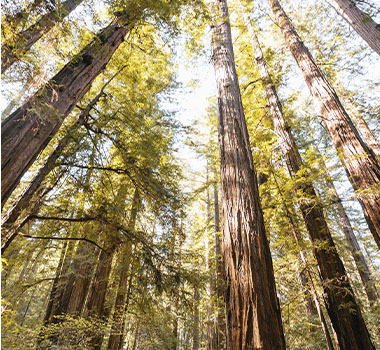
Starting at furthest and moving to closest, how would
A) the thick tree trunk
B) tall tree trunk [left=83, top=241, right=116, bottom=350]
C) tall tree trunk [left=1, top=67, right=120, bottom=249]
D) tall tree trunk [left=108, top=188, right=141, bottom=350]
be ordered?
tall tree trunk [left=83, top=241, right=116, bottom=350], tall tree trunk [left=108, top=188, right=141, bottom=350], tall tree trunk [left=1, top=67, right=120, bottom=249], the thick tree trunk

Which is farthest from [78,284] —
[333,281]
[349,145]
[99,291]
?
[349,145]

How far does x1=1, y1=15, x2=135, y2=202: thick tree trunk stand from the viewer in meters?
2.42

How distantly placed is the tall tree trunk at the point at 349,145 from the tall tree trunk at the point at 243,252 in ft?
7.68

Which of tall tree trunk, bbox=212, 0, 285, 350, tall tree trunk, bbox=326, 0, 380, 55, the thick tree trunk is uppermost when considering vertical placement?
tall tree trunk, bbox=326, 0, 380, 55

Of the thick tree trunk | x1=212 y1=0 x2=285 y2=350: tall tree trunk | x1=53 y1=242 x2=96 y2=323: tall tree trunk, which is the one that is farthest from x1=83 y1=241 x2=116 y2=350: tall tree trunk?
x1=212 y1=0 x2=285 y2=350: tall tree trunk

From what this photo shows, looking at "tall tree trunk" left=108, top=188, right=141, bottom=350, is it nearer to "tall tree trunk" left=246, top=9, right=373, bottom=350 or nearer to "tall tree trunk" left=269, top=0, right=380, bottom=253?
"tall tree trunk" left=246, top=9, right=373, bottom=350

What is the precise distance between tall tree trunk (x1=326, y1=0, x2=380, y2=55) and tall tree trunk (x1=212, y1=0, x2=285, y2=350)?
199 inches

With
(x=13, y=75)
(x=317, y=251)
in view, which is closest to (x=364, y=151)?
(x=317, y=251)

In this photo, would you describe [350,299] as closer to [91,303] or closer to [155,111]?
[91,303]

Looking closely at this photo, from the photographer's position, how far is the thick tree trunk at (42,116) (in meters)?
2.42

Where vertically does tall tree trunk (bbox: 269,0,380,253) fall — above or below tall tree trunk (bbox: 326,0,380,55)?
below

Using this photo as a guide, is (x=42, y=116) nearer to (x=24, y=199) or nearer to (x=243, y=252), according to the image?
(x=24, y=199)

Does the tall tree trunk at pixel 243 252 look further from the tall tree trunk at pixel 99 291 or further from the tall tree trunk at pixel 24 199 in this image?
the tall tree trunk at pixel 99 291

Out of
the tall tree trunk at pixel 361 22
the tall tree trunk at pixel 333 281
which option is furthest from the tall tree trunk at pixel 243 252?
the tall tree trunk at pixel 361 22
